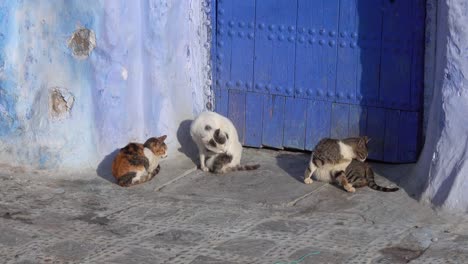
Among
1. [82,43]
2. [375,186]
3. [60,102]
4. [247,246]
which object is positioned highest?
[82,43]

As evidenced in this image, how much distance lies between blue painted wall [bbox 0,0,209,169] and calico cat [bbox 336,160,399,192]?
169 cm

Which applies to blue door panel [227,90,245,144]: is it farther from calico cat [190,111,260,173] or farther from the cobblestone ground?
the cobblestone ground

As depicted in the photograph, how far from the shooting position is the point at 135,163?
7.14 m

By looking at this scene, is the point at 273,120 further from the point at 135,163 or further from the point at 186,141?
the point at 135,163

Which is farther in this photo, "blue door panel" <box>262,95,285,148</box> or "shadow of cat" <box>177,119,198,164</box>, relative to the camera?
"shadow of cat" <box>177,119,198,164</box>

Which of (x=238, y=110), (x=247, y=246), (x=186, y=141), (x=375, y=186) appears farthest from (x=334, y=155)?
(x=186, y=141)

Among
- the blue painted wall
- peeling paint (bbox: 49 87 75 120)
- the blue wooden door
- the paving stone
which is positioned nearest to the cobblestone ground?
the paving stone

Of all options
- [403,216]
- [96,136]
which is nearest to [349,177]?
[403,216]

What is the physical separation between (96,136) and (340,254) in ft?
8.09

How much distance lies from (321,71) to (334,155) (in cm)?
83

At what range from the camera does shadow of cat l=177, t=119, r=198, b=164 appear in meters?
7.91

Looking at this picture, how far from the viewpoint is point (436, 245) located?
234 inches

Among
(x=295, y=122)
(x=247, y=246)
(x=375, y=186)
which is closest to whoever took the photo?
(x=247, y=246)

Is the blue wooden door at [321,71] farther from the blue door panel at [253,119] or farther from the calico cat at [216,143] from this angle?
the calico cat at [216,143]
